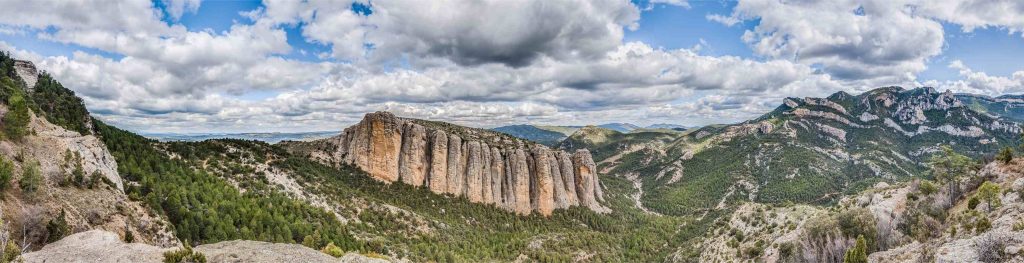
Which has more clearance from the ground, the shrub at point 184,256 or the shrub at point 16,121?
the shrub at point 16,121

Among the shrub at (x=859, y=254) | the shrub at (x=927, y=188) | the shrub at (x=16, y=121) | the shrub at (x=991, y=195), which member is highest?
the shrub at (x=16, y=121)

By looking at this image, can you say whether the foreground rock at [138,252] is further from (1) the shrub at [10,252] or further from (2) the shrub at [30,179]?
(2) the shrub at [30,179]

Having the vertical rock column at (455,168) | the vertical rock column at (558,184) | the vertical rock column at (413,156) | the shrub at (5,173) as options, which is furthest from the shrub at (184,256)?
the vertical rock column at (558,184)

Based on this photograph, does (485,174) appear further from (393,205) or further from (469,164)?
(393,205)

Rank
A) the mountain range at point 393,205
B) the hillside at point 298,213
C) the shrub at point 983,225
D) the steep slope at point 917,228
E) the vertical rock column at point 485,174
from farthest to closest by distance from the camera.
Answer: the vertical rock column at point 485,174 → the hillside at point 298,213 → the mountain range at point 393,205 → the shrub at point 983,225 → the steep slope at point 917,228

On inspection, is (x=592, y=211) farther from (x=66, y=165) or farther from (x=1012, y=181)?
(x=66, y=165)

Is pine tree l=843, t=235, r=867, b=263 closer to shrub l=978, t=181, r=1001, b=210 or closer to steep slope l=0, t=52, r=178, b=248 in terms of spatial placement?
shrub l=978, t=181, r=1001, b=210
